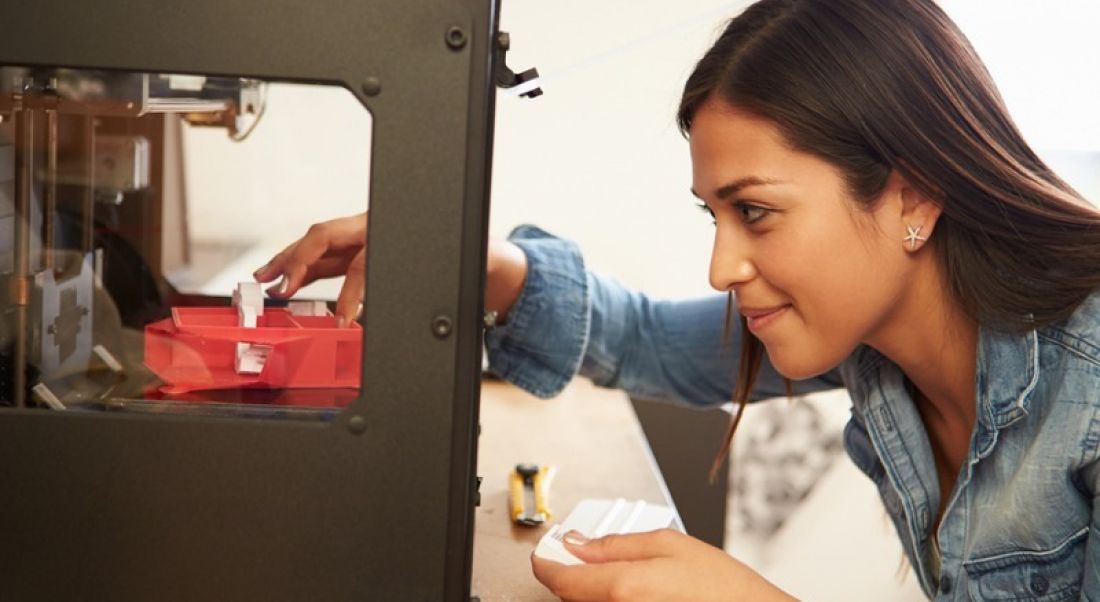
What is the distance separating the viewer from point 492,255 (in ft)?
3.85

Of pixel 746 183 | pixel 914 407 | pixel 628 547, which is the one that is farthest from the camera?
pixel 914 407

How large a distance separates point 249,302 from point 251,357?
1.8 inches

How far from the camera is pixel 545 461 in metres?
1.26

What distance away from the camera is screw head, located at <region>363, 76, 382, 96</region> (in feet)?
1.86

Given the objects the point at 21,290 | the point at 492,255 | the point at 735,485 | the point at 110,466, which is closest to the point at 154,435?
the point at 110,466

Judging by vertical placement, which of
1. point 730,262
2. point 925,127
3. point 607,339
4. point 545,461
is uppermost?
point 925,127

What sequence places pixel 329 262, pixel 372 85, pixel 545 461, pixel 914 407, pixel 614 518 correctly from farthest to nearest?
pixel 545 461 → pixel 914 407 → pixel 614 518 → pixel 329 262 → pixel 372 85

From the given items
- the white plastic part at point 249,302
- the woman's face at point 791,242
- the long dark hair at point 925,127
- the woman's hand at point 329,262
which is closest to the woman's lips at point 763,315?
the woman's face at point 791,242

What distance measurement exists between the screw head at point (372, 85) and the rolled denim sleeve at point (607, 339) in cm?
65

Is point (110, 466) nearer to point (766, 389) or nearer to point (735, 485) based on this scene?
point (766, 389)

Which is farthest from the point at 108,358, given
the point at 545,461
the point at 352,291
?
the point at 545,461

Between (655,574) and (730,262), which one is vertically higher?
(730,262)

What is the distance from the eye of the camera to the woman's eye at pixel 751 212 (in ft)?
3.05

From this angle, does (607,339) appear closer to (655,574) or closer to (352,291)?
(655,574)
